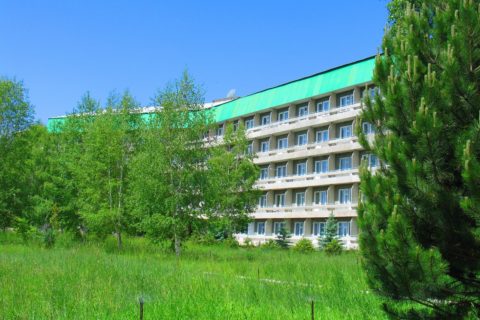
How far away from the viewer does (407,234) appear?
6.55 meters

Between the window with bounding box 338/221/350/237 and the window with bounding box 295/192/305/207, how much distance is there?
5.68 meters

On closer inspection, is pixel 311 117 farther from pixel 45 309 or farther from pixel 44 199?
pixel 45 309

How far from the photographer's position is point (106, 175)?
33.7 metres

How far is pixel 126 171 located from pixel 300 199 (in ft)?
59.1

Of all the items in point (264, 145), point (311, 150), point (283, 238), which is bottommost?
point (283, 238)

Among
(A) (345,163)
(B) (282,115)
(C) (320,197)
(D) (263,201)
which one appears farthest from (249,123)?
(A) (345,163)

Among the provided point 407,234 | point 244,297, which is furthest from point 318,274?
point 407,234

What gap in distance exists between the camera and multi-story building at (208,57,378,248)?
134 ft

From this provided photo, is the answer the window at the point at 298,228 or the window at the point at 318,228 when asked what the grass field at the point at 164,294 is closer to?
the window at the point at 318,228

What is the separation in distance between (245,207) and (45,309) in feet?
98.1

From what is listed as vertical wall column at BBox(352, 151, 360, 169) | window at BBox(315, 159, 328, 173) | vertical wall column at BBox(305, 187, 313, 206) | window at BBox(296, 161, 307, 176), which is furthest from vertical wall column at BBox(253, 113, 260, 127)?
vertical wall column at BBox(352, 151, 360, 169)

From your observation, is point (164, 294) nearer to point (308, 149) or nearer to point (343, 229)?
point (343, 229)

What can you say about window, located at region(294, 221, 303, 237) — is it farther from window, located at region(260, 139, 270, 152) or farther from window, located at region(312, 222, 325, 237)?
window, located at region(260, 139, 270, 152)

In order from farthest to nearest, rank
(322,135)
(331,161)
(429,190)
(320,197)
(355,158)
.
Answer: (322,135) → (320,197) → (331,161) → (355,158) → (429,190)
